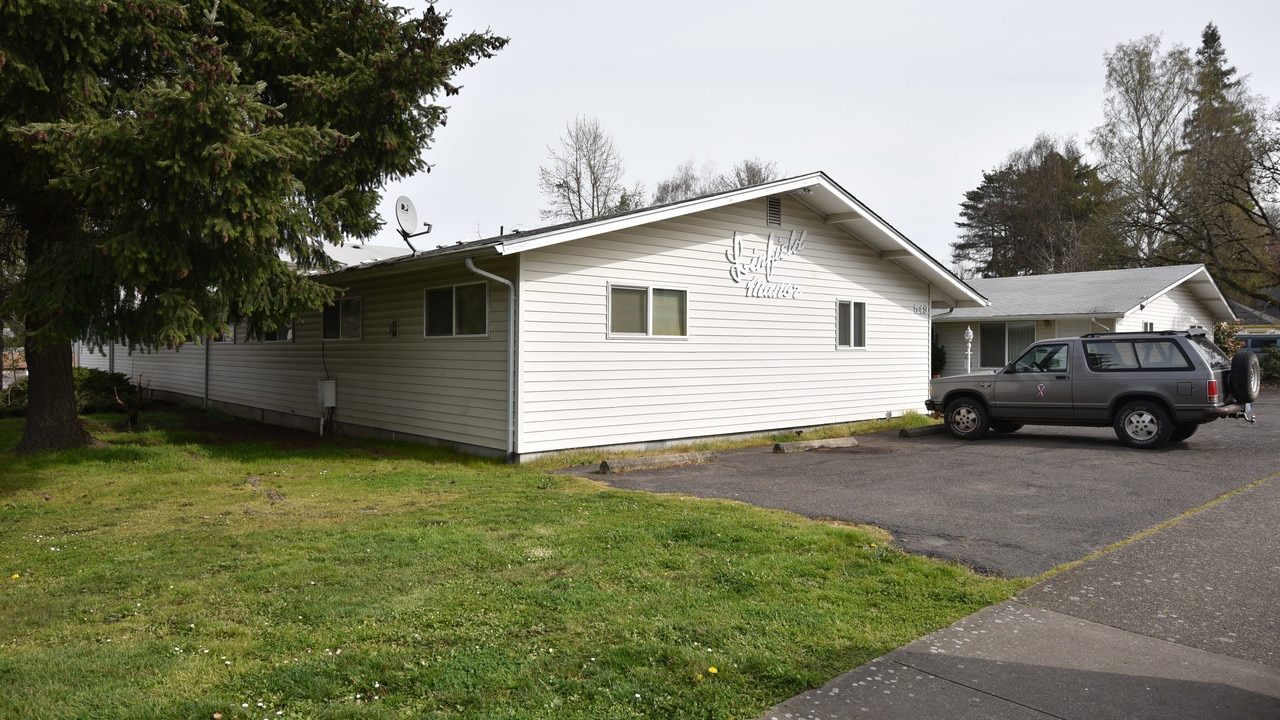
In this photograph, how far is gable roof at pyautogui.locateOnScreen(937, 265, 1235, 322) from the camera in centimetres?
2381

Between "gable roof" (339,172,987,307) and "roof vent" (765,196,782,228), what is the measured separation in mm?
225

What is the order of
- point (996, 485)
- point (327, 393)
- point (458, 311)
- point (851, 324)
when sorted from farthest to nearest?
point (851, 324) → point (327, 393) → point (458, 311) → point (996, 485)

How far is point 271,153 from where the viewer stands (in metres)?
8.56

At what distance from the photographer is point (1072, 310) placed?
2378cm

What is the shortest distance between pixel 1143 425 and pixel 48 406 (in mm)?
16526

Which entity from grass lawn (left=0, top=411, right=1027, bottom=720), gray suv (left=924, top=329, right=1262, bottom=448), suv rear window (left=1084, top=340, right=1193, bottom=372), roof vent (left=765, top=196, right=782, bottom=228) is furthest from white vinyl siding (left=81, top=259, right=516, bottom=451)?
suv rear window (left=1084, top=340, right=1193, bottom=372)

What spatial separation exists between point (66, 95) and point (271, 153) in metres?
3.25

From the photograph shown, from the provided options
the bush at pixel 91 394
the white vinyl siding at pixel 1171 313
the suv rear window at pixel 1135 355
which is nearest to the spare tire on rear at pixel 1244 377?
the suv rear window at pixel 1135 355

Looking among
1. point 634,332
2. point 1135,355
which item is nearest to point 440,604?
point 634,332

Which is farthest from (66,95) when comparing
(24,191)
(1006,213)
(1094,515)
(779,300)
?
(1006,213)

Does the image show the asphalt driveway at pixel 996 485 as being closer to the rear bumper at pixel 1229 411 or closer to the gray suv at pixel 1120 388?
the gray suv at pixel 1120 388

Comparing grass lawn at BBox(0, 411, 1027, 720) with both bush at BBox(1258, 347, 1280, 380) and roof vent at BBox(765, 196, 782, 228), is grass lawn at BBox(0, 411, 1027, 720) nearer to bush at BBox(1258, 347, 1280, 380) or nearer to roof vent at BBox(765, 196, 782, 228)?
roof vent at BBox(765, 196, 782, 228)

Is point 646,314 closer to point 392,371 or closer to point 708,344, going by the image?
point 708,344

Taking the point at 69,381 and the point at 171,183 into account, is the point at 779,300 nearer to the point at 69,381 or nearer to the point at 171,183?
the point at 171,183
